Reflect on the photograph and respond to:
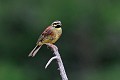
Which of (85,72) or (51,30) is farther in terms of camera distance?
(85,72)

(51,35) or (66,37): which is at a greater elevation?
(51,35)

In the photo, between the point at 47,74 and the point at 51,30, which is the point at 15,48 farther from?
the point at 51,30

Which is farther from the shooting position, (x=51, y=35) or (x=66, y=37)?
(x=66, y=37)

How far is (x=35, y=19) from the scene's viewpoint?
14.4 metres

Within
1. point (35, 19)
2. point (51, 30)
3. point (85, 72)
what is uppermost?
point (51, 30)

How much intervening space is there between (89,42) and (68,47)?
2.03ft

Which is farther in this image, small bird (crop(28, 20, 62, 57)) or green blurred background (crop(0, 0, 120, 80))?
green blurred background (crop(0, 0, 120, 80))

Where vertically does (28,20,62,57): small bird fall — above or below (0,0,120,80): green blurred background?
above

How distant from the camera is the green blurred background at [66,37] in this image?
14016 millimetres

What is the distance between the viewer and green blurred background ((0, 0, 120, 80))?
14.0 metres

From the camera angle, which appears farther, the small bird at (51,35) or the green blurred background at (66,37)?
the green blurred background at (66,37)

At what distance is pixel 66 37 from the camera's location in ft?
47.8

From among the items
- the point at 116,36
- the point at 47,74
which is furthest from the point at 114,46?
the point at 47,74

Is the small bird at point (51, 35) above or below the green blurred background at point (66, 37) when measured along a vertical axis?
above
